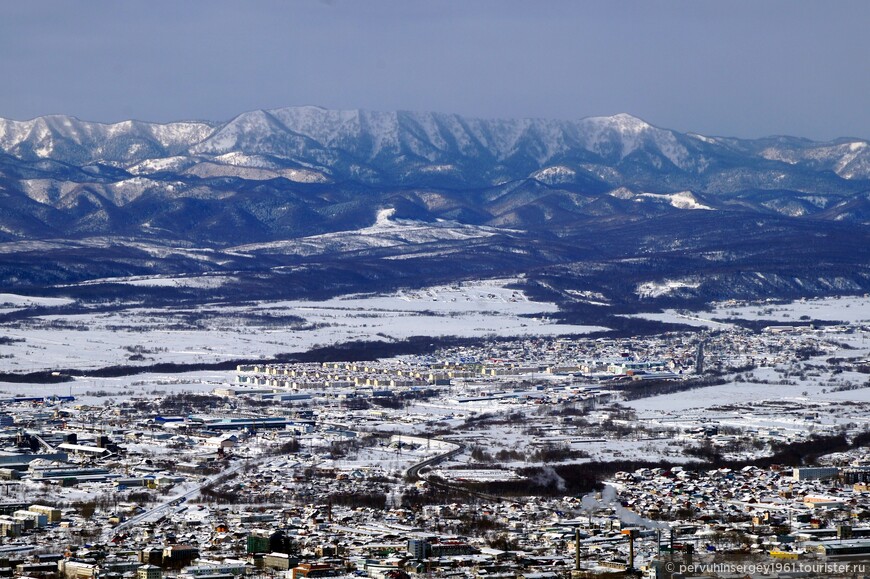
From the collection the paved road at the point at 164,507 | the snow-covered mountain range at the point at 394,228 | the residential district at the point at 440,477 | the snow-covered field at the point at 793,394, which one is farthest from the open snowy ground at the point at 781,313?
the paved road at the point at 164,507

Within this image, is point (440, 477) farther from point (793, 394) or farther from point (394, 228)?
point (394, 228)

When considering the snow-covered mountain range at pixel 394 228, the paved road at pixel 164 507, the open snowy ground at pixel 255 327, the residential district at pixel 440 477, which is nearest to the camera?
the residential district at pixel 440 477

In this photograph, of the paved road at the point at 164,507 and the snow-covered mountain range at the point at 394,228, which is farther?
the snow-covered mountain range at the point at 394,228

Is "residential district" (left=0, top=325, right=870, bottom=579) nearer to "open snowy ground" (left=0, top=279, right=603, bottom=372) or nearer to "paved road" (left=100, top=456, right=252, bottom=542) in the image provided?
"paved road" (left=100, top=456, right=252, bottom=542)

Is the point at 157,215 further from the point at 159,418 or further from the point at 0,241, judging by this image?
the point at 159,418

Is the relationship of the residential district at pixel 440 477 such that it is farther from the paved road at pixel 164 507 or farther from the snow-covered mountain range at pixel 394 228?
the snow-covered mountain range at pixel 394 228

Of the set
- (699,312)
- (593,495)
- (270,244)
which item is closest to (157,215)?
(270,244)
